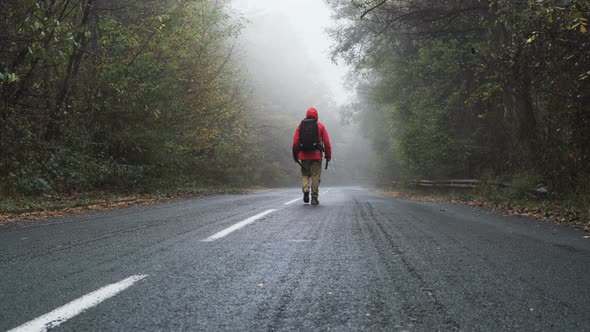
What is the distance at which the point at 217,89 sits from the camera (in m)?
18.7

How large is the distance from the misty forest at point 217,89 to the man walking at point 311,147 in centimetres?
267

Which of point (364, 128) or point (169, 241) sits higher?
point (364, 128)

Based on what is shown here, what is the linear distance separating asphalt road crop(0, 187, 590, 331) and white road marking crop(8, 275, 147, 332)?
0.01 meters

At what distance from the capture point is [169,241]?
416 cm

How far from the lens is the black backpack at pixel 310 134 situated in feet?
30.1

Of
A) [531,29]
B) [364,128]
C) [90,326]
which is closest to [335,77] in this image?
[364,128]

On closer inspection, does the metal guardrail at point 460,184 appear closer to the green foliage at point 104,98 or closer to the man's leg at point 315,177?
the man's leg at point 315,177

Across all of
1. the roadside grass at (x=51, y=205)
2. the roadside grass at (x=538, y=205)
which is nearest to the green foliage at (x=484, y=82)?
the roadside grass at (x=538, y=205)

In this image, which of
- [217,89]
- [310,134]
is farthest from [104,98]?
[310,134]

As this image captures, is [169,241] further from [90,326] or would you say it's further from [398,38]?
[398,38]

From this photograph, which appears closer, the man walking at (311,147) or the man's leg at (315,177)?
the man walking at (311,147)

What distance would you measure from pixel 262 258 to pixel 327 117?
236 ft

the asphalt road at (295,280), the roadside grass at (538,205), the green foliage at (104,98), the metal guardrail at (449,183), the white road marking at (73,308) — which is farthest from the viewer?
the metal guardrail at (449,183)

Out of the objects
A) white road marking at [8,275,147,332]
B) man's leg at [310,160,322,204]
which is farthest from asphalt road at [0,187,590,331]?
man's leg at [310,160,322,204]
